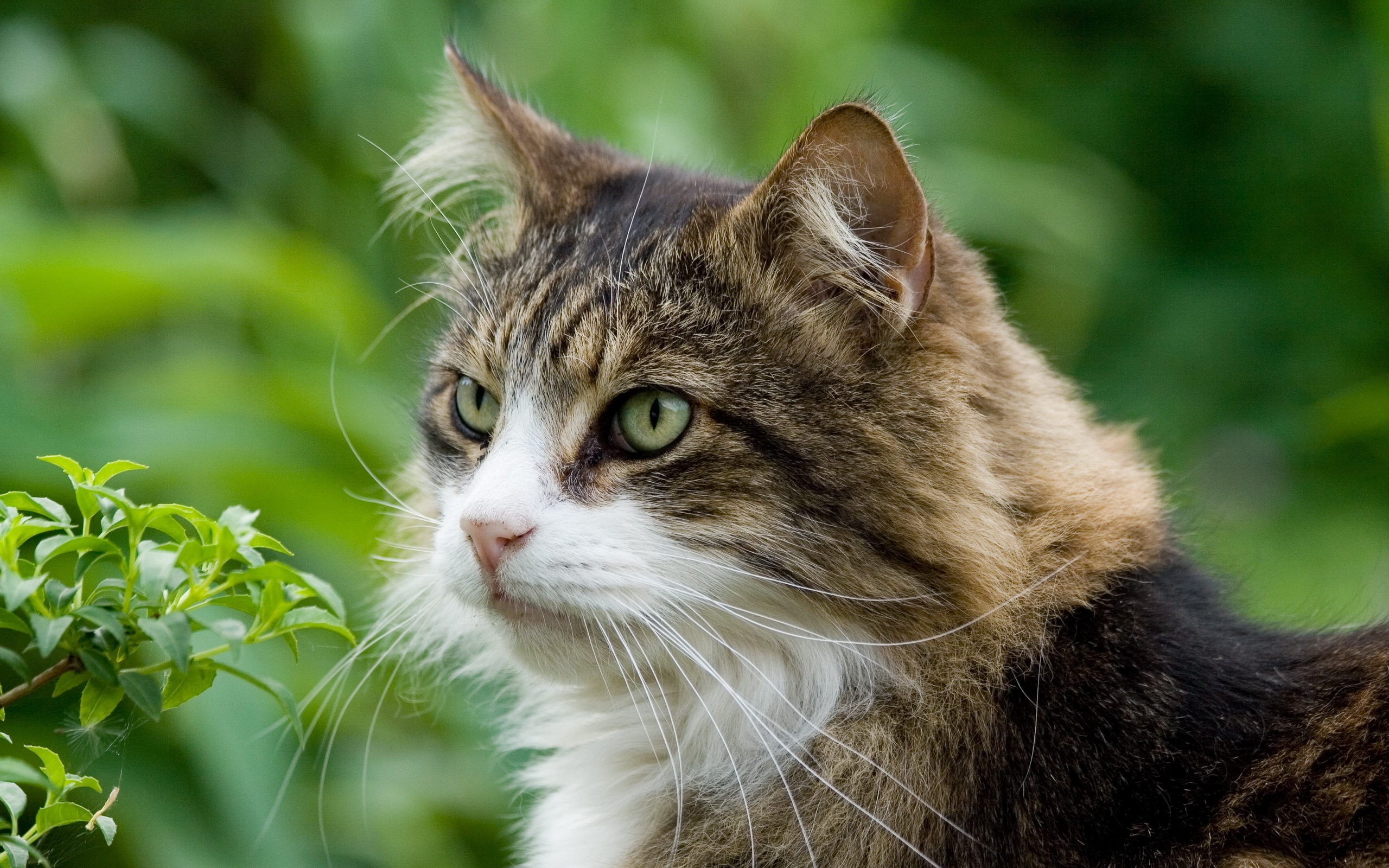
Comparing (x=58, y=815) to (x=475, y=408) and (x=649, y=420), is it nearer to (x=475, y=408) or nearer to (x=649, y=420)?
(x=649, y=420)

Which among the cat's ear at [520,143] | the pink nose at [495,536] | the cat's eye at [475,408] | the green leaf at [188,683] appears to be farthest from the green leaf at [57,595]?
the cat's ear at [520,143]

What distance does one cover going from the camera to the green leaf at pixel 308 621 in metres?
0.99

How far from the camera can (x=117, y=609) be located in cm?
92

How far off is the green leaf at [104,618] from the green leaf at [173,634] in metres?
0.01

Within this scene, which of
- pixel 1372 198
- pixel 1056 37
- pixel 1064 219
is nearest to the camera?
pixel 1064 219

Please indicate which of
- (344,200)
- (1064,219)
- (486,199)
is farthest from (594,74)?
(1064,219)

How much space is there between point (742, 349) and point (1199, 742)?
0.74 meters

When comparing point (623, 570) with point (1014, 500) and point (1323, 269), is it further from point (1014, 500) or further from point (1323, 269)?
point (1323, 269)

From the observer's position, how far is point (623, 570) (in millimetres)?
1618

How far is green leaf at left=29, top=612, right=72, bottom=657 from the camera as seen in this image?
0.81m

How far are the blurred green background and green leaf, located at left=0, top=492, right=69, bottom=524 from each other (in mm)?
240

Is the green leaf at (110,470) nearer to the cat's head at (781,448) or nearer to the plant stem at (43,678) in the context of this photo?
the plant stem at (43,678)

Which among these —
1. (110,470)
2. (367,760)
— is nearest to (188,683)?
(110,470)

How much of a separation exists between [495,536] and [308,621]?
25.2 inches
